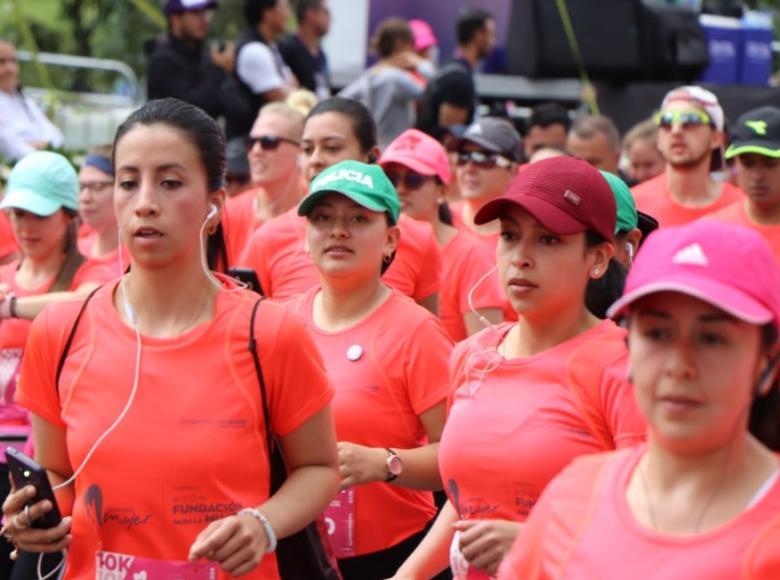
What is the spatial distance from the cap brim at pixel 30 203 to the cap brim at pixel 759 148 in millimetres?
3257

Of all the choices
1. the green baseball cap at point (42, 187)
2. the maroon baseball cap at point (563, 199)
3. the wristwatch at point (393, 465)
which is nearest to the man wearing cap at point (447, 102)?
the green baseball cap at point (42, 187)

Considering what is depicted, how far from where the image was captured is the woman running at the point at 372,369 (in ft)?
16.9

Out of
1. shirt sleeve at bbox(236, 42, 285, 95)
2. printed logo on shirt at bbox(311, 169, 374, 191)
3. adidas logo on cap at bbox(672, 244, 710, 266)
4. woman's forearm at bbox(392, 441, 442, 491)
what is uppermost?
adidas logo on cap at bbox(672, 244, 710, 266)

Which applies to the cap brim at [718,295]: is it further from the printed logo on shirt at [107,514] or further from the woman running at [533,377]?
the printed logo on shirt at [107,514]

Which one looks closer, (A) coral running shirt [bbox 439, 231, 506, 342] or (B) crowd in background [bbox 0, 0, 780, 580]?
(B) crowd in background [bbox 0, 0, 780, 580]

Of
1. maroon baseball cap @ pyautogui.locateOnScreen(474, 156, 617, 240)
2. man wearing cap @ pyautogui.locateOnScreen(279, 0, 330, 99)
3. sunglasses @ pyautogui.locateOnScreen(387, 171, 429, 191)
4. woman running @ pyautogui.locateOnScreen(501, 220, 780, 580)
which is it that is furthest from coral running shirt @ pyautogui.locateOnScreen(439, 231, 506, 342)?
man wearing cap @ pyautogui.locateOnScreen(279, 0, 330, 99)

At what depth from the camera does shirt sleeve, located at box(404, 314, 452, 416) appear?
5.16 metres

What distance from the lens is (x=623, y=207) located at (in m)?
4.85

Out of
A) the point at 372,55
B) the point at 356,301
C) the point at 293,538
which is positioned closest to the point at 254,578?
the point at 293,538

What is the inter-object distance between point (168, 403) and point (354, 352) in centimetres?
149

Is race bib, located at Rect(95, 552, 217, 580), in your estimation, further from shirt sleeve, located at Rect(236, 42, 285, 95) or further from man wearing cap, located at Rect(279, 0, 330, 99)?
man wearing cap, located at Rect(279, 0, 330, 99)

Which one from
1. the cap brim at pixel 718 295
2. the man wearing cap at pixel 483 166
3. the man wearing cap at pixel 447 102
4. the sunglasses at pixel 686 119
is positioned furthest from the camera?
the man wearing cap at pixel 447 102

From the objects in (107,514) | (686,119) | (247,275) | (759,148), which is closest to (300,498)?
(107,514)

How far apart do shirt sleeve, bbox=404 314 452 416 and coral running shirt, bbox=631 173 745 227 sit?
3.37 meters
